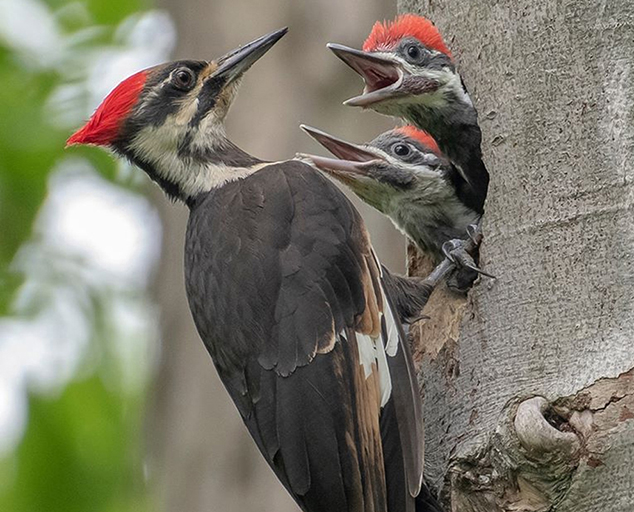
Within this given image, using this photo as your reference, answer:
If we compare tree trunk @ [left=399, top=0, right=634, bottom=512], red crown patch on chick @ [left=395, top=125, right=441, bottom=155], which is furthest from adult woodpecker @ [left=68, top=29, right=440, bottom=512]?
red crown patch on chick @ [left=395, top=125, right=441, bottom=155]

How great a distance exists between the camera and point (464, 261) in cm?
321

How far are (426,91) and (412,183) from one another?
0.31 m

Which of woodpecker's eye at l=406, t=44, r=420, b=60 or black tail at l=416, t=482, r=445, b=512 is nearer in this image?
black tail at l=416, t=482, r=445, b=512

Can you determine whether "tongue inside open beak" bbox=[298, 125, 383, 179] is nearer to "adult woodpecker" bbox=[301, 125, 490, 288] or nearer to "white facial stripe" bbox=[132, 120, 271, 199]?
"adult woodpecker" bbox=[301, 125, 490, 288]

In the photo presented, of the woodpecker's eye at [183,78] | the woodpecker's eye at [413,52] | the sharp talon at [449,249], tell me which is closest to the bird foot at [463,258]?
the sharp talon at [449,249]

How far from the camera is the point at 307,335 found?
3072mm

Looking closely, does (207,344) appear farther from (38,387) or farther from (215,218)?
(38,387)

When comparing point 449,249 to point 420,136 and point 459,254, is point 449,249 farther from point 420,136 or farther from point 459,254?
point 420,136

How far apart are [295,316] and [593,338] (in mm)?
859

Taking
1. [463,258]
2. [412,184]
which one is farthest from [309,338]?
[412,184]

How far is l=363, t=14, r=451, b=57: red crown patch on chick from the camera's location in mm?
3461

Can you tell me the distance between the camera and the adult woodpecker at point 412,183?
145 inches

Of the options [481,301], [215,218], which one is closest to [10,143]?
[215,218]

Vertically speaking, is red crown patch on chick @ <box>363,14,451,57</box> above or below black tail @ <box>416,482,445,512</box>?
above
